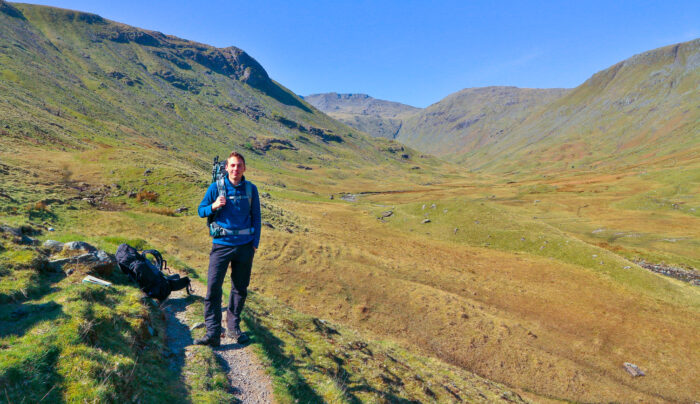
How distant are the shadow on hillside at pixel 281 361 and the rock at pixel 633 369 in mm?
21791

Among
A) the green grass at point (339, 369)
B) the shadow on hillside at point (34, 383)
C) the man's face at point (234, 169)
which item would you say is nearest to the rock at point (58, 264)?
the shadow on hillside at point (34, 383)

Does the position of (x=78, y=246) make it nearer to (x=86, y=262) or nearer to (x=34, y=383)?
(x=86, y=262)

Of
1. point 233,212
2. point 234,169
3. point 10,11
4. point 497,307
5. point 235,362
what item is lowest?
point 497,307

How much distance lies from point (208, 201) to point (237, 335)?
3887mm

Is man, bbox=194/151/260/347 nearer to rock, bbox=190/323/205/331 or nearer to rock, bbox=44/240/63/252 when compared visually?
rock, bbox=190/323/205/331

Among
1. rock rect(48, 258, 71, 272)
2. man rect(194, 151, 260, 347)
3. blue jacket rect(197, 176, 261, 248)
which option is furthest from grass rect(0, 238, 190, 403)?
blue jacket rect(197, 176, 261, 248)

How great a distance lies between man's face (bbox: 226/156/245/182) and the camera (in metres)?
7.87

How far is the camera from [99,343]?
603 centimetres

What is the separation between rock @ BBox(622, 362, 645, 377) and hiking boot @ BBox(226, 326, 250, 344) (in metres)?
23.4

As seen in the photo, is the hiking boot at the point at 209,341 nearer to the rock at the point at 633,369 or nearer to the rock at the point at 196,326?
the rock at the point at 196,326

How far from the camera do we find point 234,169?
7871 mm

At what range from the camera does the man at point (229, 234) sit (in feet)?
25.7

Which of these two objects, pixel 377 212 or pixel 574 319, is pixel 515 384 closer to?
pixel 574 319

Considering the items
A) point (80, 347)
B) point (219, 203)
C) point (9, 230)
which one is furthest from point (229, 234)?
point (9, 230)
